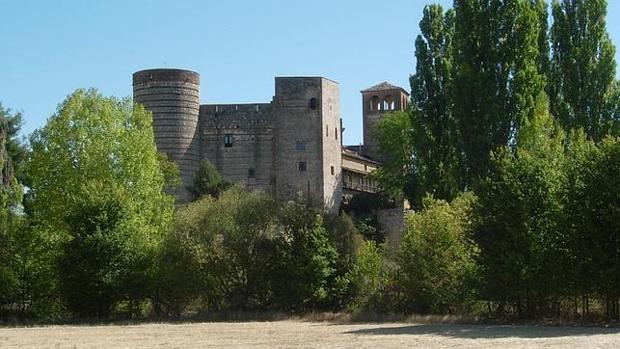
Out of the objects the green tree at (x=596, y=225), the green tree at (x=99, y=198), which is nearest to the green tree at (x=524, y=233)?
the green tree at (x=596, y=225)

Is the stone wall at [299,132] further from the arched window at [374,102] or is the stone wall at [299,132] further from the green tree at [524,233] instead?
the green tree at [524,233]

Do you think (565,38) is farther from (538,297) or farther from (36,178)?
(36,178)

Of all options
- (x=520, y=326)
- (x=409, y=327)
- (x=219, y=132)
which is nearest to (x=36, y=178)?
(x=409, y=327)

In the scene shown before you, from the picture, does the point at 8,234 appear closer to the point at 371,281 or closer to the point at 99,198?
the point at 99,198

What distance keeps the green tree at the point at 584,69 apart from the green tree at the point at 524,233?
865 cm

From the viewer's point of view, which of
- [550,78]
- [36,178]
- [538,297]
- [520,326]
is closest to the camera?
[520,326]

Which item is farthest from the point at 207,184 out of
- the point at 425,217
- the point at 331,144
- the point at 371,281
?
the point at 425,217

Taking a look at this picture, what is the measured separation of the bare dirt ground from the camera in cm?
2234

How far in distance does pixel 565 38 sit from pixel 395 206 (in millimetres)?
32048

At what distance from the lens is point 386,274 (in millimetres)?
35469

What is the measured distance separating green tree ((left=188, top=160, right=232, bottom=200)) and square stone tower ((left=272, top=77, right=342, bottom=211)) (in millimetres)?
6374

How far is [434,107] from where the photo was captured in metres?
42.8

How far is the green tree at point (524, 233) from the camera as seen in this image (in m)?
30.0

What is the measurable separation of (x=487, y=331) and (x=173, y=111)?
47192 millimetres
